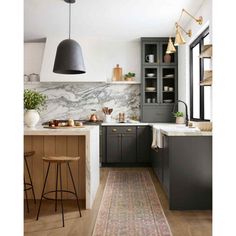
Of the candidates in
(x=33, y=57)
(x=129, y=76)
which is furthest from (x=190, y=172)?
(x=33, y=57)

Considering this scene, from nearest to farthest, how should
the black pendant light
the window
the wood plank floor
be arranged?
1. the wood plank floor
2. the black pendant light
3. the window

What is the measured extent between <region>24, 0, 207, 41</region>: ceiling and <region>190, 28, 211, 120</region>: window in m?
0.47

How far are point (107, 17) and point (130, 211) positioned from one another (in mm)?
3198

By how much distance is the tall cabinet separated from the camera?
632 cm

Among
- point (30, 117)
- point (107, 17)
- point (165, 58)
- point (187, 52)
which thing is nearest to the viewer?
point (30, 117)

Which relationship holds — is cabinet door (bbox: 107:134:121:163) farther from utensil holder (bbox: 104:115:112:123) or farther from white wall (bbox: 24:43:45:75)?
white wall (bbox: 24:43:45:75)

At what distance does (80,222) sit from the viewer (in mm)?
2920

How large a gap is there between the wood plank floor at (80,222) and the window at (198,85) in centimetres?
195

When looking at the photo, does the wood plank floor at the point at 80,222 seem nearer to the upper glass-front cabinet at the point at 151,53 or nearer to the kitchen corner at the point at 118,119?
the kitchen corner at the point at 118,119

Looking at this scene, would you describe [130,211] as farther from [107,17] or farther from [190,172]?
[107,17]

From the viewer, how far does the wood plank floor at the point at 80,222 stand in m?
2.67

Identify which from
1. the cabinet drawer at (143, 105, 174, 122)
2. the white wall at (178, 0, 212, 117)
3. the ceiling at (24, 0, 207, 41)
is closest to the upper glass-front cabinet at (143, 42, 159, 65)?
the ceiling at (24, 0, 207, 41)

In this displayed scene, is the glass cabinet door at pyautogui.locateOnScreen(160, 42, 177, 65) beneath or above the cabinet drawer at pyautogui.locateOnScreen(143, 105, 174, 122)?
above

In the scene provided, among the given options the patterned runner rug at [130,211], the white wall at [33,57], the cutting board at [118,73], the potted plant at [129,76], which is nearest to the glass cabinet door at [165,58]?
the potted plant at [129,76]
